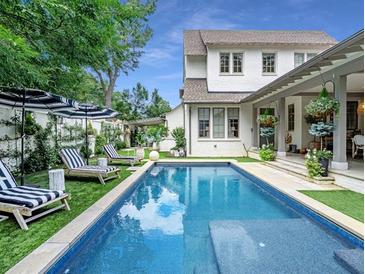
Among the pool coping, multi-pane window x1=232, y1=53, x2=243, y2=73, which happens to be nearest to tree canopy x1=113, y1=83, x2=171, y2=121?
multi-pane window x1=232, y1=53, x2=243, y2=73

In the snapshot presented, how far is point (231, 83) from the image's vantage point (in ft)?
60.2

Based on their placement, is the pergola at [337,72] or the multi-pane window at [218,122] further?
the multi-pane window at [218,122]

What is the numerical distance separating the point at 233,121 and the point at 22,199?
47.8 feet


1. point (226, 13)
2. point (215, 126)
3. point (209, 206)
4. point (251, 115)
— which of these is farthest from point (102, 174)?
point (226, 13)

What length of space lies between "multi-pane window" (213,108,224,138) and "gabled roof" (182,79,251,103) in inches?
37.3

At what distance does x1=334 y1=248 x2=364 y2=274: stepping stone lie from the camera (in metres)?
3.63

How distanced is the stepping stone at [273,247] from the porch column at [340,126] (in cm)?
364

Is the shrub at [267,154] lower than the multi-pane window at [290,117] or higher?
lower

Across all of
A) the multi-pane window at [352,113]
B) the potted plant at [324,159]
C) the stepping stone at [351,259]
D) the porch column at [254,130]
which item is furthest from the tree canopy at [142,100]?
the stepping stone at [351,259]

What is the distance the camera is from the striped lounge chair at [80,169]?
9.35m

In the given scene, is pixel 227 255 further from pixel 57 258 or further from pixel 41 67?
pixel 41 67

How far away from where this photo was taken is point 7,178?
6.06m

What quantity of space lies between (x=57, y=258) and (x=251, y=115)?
1580cm

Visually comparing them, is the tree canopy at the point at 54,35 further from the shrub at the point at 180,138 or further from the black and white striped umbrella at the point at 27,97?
the shrub at the point at 180,138
